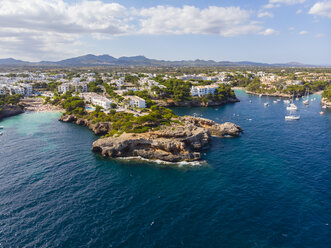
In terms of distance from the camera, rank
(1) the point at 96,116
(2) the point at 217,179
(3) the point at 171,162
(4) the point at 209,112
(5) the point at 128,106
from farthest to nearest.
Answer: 1. (4) the point at 209,112
2. (5) the point at 128,106
3. (1) the point at 96,116
4. (3) the point at 171,162
5. (2) the point at 217,179

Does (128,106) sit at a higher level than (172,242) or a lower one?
higher

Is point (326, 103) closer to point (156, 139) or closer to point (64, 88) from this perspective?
point (156, 139)

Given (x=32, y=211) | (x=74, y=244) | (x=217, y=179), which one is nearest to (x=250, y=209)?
(x=217, y=179)

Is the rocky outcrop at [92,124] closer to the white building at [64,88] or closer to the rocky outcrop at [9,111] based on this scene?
the rocky outcrop at [9,111]

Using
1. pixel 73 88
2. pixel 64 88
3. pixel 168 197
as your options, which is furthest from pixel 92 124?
pixel 64 88

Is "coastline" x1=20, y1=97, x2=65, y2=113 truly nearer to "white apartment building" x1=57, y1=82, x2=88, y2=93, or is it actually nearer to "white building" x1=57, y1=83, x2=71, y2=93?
"white building" x1=57, y1=83, x2=71, y2=93

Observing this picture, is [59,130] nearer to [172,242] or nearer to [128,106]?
[128,106]
